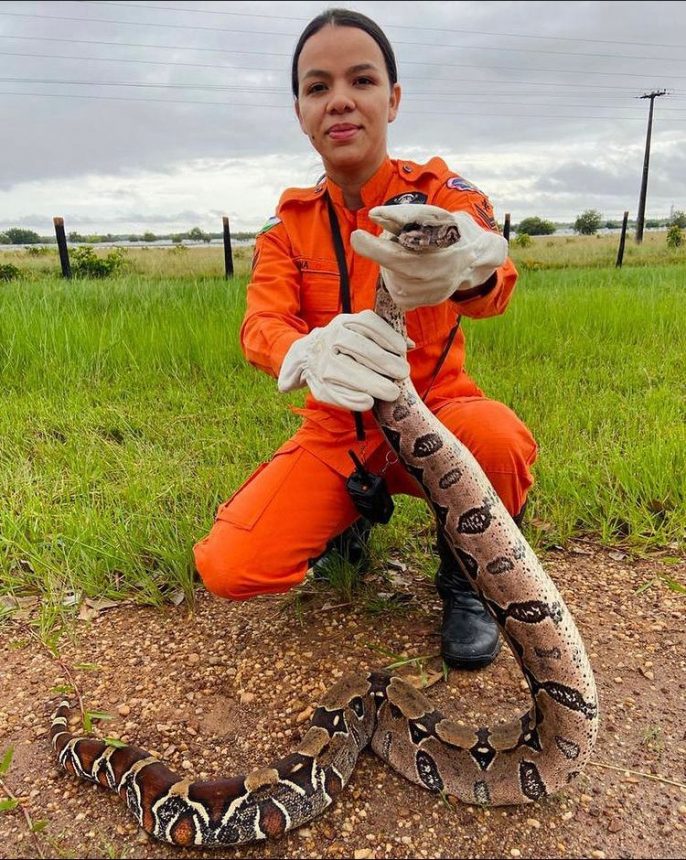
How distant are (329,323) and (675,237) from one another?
27.9 m

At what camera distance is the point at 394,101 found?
10.9 feet

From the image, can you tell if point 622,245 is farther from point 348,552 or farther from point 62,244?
point 348,552

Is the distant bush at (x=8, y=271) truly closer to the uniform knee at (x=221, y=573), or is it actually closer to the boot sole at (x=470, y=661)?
the uniform knee at (x=221, y=573)

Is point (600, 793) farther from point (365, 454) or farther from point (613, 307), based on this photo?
point (613, 307)

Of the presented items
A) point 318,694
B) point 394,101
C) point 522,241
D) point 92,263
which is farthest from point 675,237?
point 318,694

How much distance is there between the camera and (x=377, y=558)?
390 centimetres

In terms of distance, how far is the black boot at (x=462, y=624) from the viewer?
9.89 feet

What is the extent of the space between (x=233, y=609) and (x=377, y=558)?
A: 2.84ft

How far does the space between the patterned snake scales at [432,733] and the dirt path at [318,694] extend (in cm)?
8

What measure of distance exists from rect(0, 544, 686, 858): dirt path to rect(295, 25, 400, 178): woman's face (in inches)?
89.9

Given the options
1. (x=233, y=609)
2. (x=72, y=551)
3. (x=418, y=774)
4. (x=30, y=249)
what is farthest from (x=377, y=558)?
(x=30, y=249)

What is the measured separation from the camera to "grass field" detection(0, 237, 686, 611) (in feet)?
13.0

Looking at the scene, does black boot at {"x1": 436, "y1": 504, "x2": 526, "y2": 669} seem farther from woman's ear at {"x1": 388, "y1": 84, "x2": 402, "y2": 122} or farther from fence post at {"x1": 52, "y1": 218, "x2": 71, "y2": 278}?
fence post at {"x1": 52, "y1": 218, "x2": 71, "y2": 278}

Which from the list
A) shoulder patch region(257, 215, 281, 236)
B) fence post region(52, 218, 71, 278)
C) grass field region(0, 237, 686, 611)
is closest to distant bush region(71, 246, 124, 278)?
fence post region(52, 218, 71, 278)
